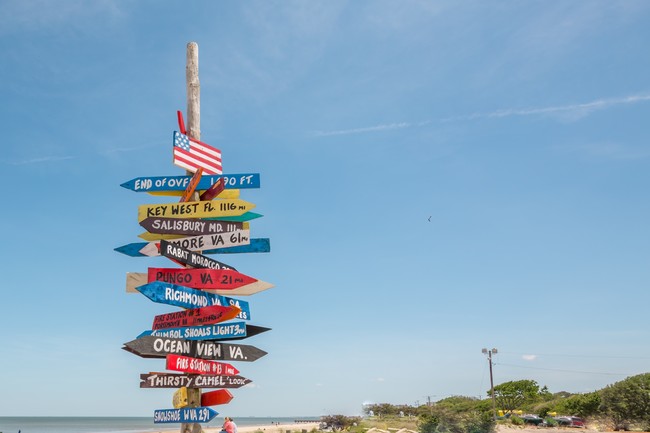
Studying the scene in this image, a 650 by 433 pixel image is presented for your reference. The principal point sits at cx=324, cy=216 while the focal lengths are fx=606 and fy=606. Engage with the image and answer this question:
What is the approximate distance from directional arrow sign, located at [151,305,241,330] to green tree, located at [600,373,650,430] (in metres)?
44.3

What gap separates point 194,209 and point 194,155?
1.18 m

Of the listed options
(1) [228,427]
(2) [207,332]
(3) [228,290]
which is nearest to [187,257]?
(3) [228,290]

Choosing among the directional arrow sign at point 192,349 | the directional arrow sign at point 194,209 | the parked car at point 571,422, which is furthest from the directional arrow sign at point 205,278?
the parked car at point 571,422

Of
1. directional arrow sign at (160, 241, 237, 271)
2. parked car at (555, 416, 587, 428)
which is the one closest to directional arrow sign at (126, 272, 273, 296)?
directional arrow sign at (160, 241, 237, 271)

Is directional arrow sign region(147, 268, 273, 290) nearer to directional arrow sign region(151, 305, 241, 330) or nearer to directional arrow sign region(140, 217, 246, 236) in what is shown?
directional arrow sign region(151, 305, 241, 330)

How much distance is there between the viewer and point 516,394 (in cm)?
8294

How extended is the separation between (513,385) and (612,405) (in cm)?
3808

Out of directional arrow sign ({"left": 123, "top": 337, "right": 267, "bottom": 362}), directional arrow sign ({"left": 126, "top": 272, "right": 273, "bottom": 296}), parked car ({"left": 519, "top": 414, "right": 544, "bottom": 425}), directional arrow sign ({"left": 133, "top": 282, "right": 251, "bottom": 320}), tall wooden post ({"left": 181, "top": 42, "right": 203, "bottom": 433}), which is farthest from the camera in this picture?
parked car ({"left": 519, "top": 414, "right": 544, "bottom": 425})

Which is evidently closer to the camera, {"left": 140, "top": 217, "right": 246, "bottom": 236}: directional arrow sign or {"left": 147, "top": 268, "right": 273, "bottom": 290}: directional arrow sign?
{"left": 147, "top": 268, "right": 273, "bottom": 290}: directional arrow sign

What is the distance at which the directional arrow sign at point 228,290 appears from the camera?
31.0 ft

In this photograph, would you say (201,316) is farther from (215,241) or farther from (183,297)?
(215,241)

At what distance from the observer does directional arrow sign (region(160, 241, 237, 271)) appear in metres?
9.11

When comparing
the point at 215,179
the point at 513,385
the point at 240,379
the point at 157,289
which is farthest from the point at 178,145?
the point at 513,385

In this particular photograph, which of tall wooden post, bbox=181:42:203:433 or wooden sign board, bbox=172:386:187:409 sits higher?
tall wooden post, bbox=181:42:203:433
